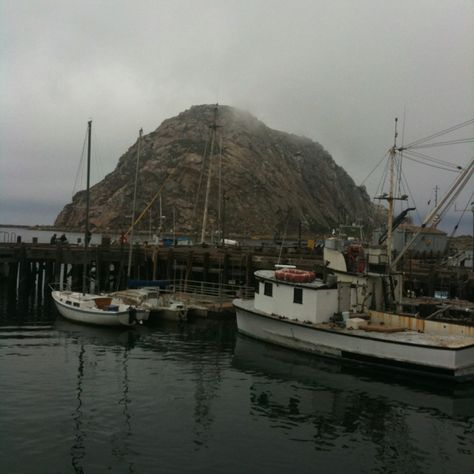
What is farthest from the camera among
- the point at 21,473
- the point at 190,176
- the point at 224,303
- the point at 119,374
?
the point at 190,176

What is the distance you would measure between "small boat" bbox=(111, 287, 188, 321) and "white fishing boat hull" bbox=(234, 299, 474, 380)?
6960 mm

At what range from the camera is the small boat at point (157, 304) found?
32.4 meters

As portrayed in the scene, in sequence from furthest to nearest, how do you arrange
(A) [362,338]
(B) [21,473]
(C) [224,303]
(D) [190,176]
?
(D) [190,176]
(C) [224,303]
(A) [362,338]
(B) [21,473]

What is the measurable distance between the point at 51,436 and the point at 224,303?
2191 centimetres

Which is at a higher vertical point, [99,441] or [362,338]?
[362,338]

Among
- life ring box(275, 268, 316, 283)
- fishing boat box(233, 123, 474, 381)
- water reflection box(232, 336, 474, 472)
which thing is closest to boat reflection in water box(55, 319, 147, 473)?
water reflection box(232, 336, 474, 472)

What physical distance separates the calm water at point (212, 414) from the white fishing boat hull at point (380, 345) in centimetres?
79

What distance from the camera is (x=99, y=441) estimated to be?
1392cm

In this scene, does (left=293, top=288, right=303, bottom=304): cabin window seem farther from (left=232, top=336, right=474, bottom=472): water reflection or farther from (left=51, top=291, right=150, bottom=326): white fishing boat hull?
(left=51, top=291, right=150, bottom=326): white fishing boat hull

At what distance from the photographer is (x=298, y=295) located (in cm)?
2566

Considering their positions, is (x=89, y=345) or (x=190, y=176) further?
(x=190, y=176)

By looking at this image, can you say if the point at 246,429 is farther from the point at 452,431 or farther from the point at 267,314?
the point at 267,314

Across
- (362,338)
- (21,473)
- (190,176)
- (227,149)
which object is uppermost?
(227,149)

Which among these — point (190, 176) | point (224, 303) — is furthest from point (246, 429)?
point (190, 176)
